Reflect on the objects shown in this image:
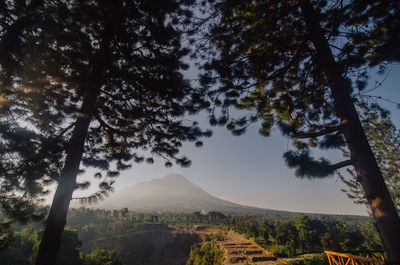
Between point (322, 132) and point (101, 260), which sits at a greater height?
point (322, 132)

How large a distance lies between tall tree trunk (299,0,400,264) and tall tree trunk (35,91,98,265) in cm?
492

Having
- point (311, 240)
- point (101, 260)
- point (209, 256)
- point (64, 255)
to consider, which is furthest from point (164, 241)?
point (311, 240)

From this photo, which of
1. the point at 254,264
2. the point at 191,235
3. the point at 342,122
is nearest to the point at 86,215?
the point at 191,235

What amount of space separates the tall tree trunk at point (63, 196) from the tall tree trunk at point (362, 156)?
16.1 ft

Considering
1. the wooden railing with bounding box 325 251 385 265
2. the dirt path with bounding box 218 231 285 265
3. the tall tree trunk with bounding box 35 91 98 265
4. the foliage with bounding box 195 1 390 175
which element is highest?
the foliage with bounding box 195 1 390 175

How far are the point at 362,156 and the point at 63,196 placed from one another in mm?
5249

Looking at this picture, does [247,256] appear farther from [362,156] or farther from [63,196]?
[63,196]

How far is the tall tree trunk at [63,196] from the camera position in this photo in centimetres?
282

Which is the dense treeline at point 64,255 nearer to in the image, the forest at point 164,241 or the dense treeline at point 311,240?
the forest at point 164,241

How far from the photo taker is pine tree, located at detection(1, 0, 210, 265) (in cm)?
296

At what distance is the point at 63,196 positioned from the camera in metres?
3.11

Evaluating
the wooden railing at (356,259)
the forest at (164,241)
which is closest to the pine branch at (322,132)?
the wooden railing at (356,259)

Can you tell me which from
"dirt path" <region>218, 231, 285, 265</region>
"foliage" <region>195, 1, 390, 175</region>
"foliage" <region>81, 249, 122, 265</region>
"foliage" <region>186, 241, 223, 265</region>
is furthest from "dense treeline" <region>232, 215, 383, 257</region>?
"foliage" <region>81, 249, 122, 265</region>

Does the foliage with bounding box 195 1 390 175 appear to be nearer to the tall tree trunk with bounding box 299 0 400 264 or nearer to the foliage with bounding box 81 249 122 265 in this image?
the tall tree trunk with bounding box 299 0 400 264
